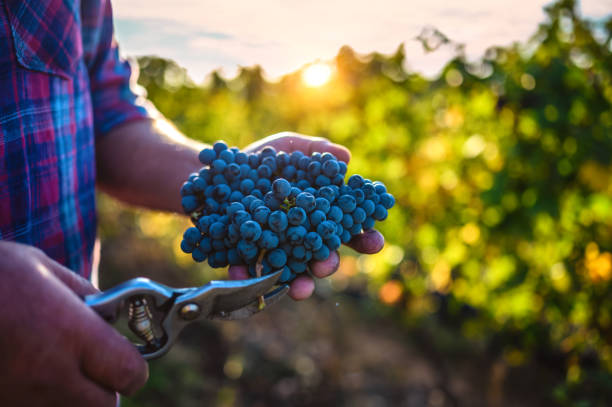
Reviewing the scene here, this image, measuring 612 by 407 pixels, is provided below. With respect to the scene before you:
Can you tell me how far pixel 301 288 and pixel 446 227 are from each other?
2.29 metres

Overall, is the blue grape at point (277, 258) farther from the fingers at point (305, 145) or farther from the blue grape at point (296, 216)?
the fingers at point (305, 145)

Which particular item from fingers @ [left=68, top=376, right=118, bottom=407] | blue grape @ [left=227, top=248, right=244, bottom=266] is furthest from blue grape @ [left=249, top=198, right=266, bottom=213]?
fingers @ [left=68, top=376, right=118, bottom=407]

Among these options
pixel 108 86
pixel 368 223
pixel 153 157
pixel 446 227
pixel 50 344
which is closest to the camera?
pixel 50 344

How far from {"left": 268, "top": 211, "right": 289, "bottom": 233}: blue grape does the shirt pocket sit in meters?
0.71

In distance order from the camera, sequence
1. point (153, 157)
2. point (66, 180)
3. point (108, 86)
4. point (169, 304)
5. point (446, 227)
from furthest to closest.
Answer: point (446, 227)
point (108, 86)
point (153, 157)
point (66, 180)
point (169, 304)

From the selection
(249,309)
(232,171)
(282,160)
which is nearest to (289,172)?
(282,160)

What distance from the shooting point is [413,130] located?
10.5ft

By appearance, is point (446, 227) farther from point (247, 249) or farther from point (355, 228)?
point (247, 249)

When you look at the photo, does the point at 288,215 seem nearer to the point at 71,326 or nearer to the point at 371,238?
the point at 371,238

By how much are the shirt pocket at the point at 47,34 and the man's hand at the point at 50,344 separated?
62 cm

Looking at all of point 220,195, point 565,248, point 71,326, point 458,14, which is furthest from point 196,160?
point 565,248

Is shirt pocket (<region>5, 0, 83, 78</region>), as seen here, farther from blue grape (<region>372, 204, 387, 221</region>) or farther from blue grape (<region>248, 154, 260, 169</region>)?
blue grape (<region>372, 204, 387, 221</region>)

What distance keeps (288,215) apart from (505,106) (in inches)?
88.7

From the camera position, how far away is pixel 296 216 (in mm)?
968
